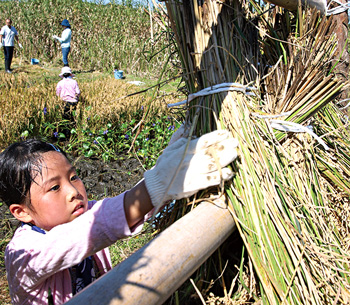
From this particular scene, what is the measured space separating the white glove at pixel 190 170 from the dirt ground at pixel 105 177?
2.47 metres

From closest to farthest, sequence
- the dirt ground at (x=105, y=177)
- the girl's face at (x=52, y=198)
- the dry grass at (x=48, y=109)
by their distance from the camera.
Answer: the girl's face at (x=52, y=198) < the dirt ground at (x=105, y=177) < the dry grass at (x=48, y=109)

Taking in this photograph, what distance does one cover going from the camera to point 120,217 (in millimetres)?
1021

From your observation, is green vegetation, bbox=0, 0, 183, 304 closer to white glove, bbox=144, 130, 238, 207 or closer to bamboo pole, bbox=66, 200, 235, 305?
white glove, bbox=144, 130, 238, 207

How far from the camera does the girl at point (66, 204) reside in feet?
3.38

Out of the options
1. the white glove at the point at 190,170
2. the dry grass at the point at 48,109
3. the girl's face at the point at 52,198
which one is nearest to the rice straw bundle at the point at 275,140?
the white glove at the point at 190,170

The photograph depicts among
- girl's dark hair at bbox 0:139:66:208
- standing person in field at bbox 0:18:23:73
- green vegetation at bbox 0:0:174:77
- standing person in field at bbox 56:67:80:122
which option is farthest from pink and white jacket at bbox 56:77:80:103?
green vegetation at bbox 0:0:174:77

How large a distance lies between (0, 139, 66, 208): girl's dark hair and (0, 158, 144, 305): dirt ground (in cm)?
207

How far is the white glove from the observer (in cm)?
103

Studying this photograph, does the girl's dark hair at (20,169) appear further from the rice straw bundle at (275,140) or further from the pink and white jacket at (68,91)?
the pink and white jacket at (68,91)

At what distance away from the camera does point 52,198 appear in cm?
116

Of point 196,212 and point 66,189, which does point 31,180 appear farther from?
point 196,212

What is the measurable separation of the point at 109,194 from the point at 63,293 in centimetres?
251

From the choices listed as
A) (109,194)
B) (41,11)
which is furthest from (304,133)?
(41,11)

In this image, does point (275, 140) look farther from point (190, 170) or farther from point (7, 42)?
point (7, 42)
